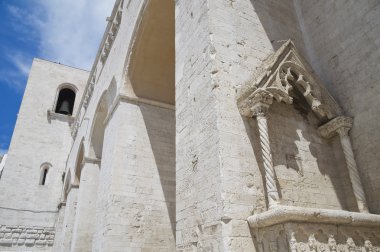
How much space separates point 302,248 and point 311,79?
2253mm

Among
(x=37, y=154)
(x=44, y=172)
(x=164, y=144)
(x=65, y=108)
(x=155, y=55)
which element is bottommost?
(x=164, y=144)

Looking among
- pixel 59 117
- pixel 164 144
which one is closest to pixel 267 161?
pixel 164 144

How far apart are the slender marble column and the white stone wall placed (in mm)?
14512

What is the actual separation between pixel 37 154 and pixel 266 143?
16.5 meters

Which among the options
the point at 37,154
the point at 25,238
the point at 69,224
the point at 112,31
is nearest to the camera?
the point at 112,31

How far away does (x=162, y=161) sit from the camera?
694cm

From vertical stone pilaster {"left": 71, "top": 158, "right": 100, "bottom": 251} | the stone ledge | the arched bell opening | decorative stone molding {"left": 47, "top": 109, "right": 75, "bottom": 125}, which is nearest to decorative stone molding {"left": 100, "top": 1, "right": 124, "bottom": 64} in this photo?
the arched bell opening

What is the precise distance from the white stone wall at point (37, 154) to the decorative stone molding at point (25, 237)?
293 mm

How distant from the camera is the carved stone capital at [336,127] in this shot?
376 cm

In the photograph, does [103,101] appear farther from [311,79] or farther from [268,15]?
[311,79]

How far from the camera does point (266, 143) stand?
10.3 feet

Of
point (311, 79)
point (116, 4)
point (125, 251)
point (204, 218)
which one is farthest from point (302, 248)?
point (116, 4)

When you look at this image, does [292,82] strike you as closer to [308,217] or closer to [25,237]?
[308,217]

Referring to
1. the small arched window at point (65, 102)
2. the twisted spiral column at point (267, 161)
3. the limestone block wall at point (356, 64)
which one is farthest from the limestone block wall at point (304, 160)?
the small arched window at point (65, 102)
